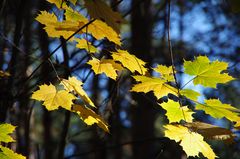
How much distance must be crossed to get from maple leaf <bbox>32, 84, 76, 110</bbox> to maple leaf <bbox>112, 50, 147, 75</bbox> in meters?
0.31

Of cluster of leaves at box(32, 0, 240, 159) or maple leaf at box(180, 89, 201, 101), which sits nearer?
cluster of leaves at box(32, 0, 240, 159)

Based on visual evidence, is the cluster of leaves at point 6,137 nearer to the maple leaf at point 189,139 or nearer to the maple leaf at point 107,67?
the maple leaf at point 107,67

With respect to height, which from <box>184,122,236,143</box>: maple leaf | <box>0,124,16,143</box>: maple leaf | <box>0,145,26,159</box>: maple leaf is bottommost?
<box>0,145,26,159</box>: maple leaf

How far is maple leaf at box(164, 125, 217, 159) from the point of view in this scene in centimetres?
148

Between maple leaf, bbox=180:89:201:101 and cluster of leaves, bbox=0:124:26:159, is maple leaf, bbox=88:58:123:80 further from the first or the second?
cluster of leaves, bbox=0:124:26:159

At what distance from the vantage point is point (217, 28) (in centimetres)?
615

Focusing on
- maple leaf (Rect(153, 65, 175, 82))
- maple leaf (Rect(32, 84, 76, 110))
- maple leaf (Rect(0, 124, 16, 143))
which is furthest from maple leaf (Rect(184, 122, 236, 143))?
maple leaf (Rect(0, 124, 16, 143))

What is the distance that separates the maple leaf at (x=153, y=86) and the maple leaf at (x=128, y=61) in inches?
3.8

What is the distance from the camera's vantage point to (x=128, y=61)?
5.72 feet

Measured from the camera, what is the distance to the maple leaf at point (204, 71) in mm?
1699

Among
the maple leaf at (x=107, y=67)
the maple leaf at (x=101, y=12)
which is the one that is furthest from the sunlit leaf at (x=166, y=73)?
the maple leaf at (x=101, y=12)

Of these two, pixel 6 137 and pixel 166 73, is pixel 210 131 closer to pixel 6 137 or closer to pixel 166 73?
pixel 166 73

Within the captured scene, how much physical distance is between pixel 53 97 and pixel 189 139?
628mm

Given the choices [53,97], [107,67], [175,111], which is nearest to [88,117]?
[53,97]
